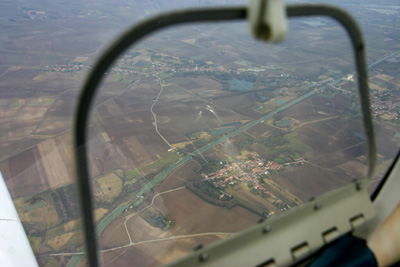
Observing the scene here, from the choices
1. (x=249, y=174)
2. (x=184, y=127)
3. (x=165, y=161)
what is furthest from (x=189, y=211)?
(x=184, y=127)

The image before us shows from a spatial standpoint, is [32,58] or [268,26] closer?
[268,26]

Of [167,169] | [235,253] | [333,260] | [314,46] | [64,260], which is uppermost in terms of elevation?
[314,46]

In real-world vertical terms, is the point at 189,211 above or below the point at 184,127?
above

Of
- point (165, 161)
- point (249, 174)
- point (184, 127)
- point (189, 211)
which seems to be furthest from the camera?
point (184, 127)

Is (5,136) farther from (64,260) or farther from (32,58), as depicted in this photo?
(64,260)

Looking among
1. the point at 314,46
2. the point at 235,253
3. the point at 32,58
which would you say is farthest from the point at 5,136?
the point at 235,253

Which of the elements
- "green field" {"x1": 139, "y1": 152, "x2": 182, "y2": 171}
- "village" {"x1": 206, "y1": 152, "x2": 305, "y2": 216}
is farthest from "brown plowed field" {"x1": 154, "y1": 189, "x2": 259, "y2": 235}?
"green field" {"x1": 139, "y1": 152, "x2": 182, "y2": 171}

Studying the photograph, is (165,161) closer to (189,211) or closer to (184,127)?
(184,127)

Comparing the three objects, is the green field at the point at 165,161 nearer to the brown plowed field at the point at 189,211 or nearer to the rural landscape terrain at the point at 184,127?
the rural landscape terrain at the point at 184,127
